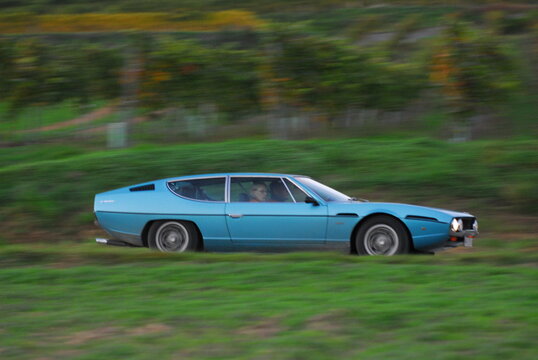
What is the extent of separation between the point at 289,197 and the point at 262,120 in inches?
661

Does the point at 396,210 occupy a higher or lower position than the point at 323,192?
lower

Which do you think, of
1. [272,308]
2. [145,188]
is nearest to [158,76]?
[145,188]

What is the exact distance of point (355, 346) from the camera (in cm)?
491

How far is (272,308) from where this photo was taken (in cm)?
591

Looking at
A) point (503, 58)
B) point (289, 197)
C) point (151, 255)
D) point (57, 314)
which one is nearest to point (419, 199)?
point (289, 197)

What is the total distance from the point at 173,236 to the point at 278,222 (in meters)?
1.52

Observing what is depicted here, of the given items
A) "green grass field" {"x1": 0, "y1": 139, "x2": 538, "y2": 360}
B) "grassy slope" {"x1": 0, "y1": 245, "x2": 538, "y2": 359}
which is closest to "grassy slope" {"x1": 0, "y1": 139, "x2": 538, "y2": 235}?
"green grass field" {"x1": 0, "y1": 139, "x2": 538, "y2": 360}

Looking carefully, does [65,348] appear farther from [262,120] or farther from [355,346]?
[262,120]

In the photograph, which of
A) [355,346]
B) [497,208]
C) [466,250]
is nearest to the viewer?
[355,346]

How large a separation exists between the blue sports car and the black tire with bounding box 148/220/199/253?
0.01 meters

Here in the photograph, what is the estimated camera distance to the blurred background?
210 inches

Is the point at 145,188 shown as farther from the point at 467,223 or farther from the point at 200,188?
the point at 467,223

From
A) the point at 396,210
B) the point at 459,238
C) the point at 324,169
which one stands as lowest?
the point at 459,238

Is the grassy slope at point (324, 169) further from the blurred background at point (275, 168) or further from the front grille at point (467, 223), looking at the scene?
the front grille at point (467, 223)
